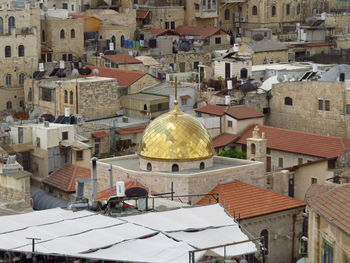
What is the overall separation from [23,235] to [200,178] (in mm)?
14042

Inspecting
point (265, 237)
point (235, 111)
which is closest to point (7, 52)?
point (235, 111)

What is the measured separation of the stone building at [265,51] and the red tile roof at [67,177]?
27578 mm

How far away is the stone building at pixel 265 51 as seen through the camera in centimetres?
7956

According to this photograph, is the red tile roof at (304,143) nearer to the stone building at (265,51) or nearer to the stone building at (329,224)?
the stone building at (265,51)

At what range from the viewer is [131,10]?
89.4 meters

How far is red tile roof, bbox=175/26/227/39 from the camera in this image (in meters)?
89.2

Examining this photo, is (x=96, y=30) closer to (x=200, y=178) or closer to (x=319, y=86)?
(x=319, y=86)

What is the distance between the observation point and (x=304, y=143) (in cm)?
5631

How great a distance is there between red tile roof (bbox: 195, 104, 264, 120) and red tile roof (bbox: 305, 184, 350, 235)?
1089 inches

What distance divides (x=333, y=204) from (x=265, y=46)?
171 ft

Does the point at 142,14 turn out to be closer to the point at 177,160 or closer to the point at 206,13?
the point at 206,13

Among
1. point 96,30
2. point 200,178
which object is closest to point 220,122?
point 200,178

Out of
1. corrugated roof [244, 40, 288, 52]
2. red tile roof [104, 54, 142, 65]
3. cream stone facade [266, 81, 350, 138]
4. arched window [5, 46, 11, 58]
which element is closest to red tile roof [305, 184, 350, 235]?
cream stone facade [266, 81, 350, 138]

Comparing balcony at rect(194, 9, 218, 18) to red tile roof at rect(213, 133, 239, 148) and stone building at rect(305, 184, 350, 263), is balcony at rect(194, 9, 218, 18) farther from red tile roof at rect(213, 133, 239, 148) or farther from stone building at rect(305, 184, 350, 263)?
stone building at rect(305, 184, 350, 263)
